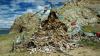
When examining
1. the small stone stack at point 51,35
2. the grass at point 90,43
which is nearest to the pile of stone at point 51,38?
the small stone stack at point 51,35

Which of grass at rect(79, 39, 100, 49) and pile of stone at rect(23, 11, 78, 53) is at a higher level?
pile of stone at rect(23, 11, 78, 53)

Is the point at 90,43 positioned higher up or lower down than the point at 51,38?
lower down

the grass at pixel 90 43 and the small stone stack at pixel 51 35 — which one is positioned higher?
the small stone stack at pixel 51 35

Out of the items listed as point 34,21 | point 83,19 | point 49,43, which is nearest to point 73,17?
point 83,19

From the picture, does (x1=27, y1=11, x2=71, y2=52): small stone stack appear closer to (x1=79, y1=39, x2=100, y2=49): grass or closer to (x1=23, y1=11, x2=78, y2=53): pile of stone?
(x1=23, y1=11, x2=78, y2=53): pile of stone

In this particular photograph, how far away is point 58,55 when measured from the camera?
25.5 meters

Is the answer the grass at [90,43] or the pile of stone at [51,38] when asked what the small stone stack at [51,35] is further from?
the grass at [90,43]

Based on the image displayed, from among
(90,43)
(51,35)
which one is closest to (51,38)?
(51,35)

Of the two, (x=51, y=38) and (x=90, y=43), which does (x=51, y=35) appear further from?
(x=90, y=43)

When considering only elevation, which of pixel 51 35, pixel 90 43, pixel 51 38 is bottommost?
pixel 90 43

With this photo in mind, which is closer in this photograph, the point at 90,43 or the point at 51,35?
the point at 90,43

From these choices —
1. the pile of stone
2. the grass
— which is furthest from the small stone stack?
the grass

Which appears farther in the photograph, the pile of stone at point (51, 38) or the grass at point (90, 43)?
the grass at point (90, 43)

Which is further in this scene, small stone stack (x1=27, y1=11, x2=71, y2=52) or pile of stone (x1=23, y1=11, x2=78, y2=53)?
small stone stack (x1=27, y1=11, x2=71, y2=52)
